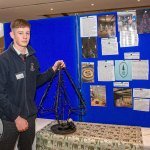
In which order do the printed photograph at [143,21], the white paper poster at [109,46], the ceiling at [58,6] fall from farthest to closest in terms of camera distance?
the ceiling at [58,6], the white paper poster at [109,46], the printed photograph at [143,21]

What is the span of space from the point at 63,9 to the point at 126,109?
608cm

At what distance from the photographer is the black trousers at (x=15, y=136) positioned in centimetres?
156

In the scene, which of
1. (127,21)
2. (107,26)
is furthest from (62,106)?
(127,21)

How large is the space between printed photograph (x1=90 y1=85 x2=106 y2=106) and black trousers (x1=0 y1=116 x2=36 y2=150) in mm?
540

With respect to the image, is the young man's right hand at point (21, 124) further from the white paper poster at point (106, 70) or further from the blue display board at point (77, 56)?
the white paper poster at point (106, 70)

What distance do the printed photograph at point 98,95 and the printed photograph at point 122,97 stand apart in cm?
10

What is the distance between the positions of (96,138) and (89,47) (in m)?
0.74

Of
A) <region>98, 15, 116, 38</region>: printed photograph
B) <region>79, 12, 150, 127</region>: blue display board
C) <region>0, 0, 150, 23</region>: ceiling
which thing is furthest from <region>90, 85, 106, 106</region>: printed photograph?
<region>0, 0, 150, 23</region>: ceiling

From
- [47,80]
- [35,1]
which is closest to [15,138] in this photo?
[47,80]

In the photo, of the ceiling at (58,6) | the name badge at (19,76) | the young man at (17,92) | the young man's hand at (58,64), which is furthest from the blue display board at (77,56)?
the ceiling at (58,6)

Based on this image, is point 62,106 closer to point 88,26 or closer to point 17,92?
point 17,92

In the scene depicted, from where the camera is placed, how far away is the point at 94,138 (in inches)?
65.4

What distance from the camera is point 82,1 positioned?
6426mm

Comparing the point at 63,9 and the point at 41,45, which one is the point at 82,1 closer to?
the point at 63,9
